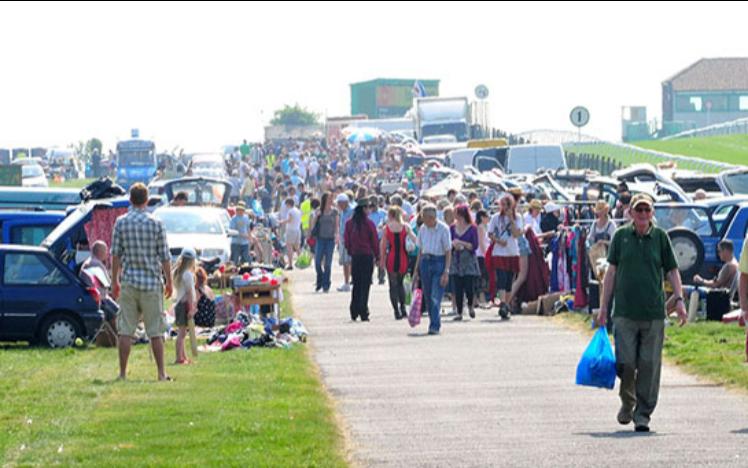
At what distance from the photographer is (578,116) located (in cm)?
4916

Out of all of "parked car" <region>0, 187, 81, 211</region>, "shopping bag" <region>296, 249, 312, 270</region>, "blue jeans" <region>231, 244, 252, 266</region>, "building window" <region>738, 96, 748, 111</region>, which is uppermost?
"building window" <region>738, 96, 748, 111</region>

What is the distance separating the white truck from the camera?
81125 millimetres

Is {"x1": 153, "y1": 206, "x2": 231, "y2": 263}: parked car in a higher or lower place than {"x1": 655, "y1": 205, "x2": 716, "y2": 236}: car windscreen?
lower

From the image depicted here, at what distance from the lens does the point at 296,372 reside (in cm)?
1845

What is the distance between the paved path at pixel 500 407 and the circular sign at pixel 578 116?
25663mm

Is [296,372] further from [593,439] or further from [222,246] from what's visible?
[222,246]

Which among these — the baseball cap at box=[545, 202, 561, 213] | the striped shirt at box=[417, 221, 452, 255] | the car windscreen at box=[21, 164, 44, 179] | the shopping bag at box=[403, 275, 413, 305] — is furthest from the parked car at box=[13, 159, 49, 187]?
the striped shirt at box=[417, 221, 452, 255]

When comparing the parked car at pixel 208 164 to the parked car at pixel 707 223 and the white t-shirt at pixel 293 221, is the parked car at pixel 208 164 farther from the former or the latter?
the parked car at pixel 707 223

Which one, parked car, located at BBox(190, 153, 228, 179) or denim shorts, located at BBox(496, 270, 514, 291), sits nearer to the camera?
denim shorts, located at BBox(496, 270, 514, 291)

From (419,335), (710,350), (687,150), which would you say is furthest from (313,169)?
(710,350)

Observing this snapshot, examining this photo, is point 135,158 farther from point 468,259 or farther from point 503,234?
point 468,259

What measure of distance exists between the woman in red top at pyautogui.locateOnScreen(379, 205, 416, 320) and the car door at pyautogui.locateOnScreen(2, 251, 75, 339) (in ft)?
15.3

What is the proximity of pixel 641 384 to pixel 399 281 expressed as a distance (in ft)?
38.4

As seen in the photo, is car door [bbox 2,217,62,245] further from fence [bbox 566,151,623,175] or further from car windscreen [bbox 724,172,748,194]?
fence [bbox 566,151,623,175]
